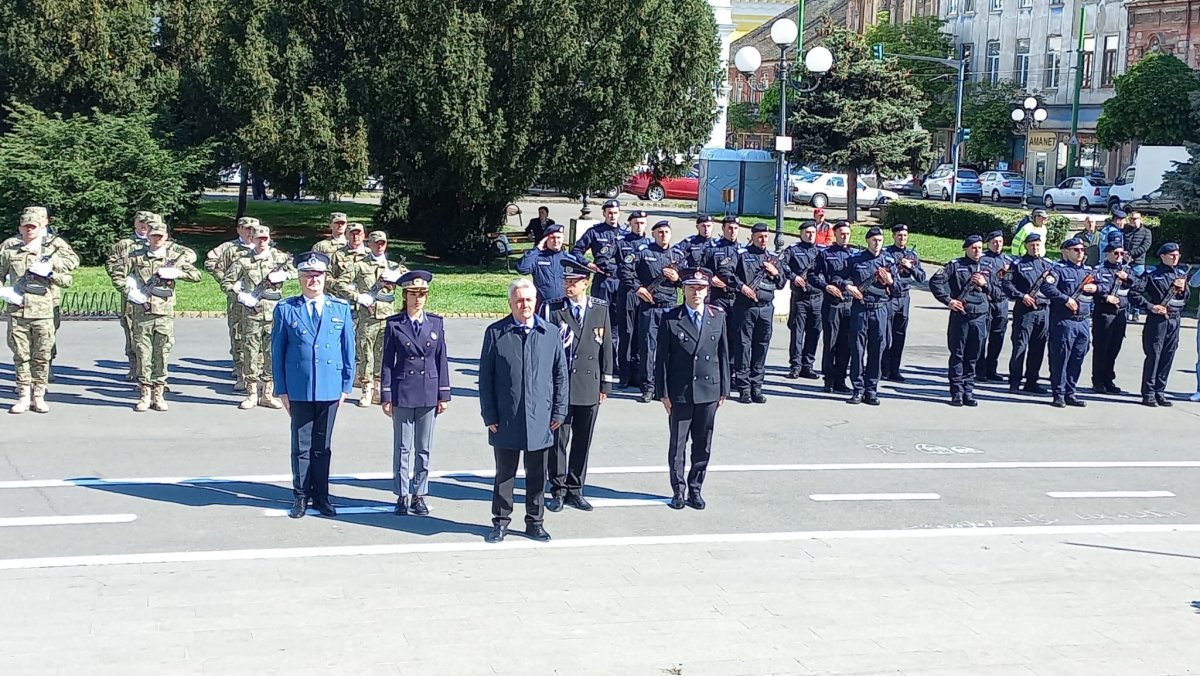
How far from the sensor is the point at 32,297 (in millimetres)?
13844

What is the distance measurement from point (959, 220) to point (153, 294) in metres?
27.7

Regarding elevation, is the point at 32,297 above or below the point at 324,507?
above

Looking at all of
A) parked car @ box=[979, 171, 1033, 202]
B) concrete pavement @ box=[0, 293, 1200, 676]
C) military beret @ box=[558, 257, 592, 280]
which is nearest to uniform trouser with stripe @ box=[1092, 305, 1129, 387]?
concrete pavement @ box=[0, 293, 1200, 676]

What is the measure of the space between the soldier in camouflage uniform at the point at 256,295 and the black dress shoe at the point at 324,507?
4.13 metres

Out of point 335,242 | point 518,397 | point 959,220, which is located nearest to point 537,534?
point 518,397

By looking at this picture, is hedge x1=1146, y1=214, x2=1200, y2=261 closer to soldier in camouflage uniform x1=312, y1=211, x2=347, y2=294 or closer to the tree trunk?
the tree trunk

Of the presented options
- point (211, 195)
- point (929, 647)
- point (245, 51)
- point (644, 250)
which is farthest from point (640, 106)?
point (211, 195)

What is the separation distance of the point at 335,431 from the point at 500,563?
4.75 m

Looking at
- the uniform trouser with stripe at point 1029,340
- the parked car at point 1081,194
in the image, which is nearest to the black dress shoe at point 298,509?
the uniform trouser with stripe at point 1029,340

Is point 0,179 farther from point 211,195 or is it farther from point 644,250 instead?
point 211,195

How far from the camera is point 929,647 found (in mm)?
7879

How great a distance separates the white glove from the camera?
536 inches

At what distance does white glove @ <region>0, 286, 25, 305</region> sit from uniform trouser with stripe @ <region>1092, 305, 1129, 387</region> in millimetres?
12274

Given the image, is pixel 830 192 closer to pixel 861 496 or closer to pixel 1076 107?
pixel 1076 107
